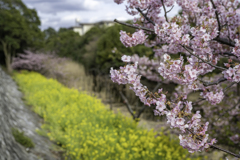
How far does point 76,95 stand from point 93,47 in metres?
9.97

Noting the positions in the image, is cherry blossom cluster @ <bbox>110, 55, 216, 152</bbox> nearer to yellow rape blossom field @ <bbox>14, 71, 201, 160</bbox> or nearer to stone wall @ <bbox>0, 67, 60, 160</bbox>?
stone wall @ <bbox>0, 67, 60, 160</bbox>

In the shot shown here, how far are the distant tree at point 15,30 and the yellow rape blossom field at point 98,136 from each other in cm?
1225

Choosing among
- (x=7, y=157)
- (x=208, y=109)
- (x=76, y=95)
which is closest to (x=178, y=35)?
(x=7, y=157)

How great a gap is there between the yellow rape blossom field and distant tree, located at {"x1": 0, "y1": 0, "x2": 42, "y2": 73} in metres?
12.2

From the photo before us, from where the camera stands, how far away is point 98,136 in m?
5.19

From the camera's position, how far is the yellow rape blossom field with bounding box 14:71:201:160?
14.5 feet

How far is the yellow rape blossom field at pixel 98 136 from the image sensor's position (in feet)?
14.5

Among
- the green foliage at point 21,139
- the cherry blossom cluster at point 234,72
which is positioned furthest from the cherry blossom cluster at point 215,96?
the green foliage at point 21,139

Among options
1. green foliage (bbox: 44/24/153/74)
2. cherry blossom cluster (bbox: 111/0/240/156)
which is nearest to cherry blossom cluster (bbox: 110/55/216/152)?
cherry blossom cluster (bbox: 111/0/240/156)

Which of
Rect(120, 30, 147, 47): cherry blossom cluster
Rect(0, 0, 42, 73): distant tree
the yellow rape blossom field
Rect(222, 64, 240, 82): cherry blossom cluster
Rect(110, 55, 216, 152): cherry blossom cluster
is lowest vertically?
the yellow rape blossom field

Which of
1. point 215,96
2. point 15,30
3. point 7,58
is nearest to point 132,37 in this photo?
point 215,96

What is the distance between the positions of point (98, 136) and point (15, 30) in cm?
1697

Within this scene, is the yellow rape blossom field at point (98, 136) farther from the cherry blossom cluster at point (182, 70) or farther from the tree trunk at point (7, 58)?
the tree trunk at point (7, 58)

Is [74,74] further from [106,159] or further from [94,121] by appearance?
[106,159]
